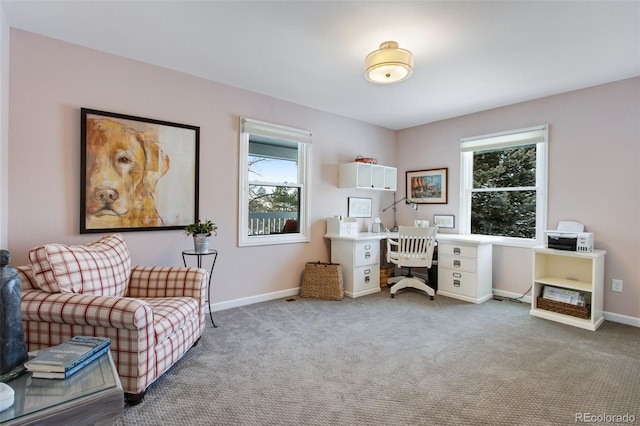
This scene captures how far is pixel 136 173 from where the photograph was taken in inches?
110

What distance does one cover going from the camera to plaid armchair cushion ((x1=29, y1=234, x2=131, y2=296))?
1841 mm

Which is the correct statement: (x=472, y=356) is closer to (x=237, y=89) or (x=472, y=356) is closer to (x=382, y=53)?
(x=382, y=53)

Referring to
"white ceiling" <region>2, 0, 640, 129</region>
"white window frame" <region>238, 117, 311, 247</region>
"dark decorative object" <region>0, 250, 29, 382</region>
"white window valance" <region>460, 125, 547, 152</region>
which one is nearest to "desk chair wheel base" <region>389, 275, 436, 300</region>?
"white window frame" <region>238, 117, 311, 247</region>

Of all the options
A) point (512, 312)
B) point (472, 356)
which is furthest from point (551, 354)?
point (512, 312)

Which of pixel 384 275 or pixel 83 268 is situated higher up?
pixel 83 268

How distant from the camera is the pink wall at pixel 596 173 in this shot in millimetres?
3008

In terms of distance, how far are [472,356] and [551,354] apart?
2.04 ft

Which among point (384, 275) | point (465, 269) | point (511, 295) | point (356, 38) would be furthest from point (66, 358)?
point (511, 295)

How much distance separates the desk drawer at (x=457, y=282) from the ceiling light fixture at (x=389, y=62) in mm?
2493

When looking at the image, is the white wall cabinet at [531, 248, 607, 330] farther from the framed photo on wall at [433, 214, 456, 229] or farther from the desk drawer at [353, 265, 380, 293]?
the desk drawer at [353, 265, 380, 293]

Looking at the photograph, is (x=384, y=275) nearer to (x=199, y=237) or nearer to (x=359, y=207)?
(x=359, y=207)

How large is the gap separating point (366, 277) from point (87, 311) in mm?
2957

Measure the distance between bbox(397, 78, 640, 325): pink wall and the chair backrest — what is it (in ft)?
3.08

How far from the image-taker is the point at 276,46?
2525mm
